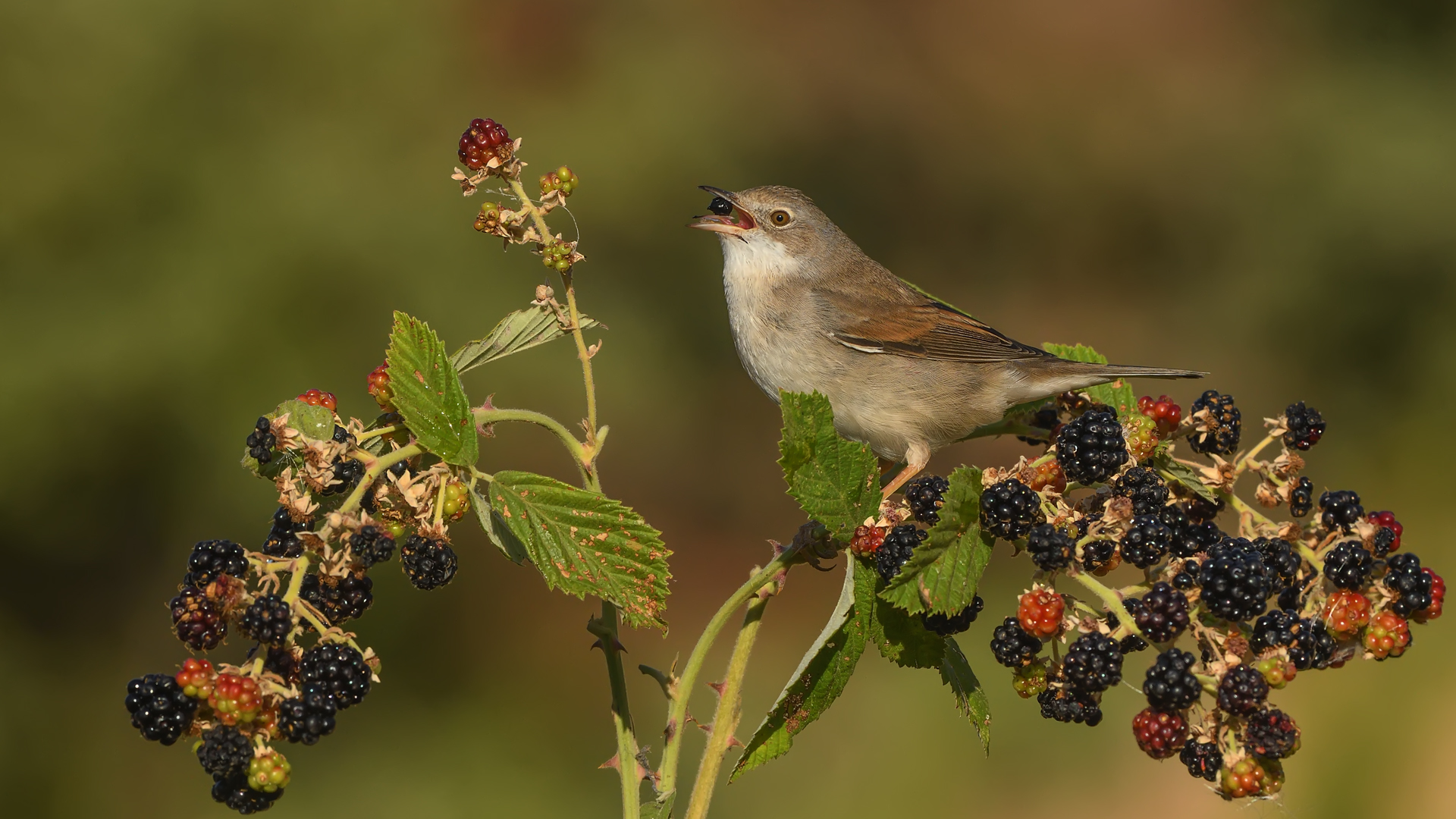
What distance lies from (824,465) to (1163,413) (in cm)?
100

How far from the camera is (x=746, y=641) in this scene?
2.61m

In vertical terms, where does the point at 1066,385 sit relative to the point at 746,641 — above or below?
above

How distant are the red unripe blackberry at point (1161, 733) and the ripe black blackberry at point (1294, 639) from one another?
0.23 meters

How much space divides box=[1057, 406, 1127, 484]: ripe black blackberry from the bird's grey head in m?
2.80

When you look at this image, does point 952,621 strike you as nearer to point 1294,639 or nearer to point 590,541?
point 1294,639

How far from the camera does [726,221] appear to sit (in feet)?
18.0

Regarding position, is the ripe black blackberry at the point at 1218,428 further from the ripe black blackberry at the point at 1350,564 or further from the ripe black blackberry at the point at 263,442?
the ripe black blackberry at the point at 263,442

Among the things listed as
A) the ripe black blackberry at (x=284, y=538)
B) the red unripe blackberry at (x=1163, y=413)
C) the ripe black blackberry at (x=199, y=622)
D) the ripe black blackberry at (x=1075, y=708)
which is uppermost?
the red unripe blackberry at (x=1163, y=413)

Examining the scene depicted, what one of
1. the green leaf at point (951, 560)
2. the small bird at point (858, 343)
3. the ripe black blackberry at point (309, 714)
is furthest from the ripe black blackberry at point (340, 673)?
the small bird at point (858, 343)

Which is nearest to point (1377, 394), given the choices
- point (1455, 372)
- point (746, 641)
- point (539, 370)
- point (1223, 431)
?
point (1455, 372)

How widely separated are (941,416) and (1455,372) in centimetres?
953

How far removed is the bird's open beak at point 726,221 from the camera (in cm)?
523

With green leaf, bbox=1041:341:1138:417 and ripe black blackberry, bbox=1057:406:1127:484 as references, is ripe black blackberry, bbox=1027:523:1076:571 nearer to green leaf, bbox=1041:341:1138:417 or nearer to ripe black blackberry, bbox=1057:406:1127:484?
ripe black blackberry, bbox=1057:406:1127:484

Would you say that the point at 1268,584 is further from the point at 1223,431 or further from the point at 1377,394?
the point at 1377,394
